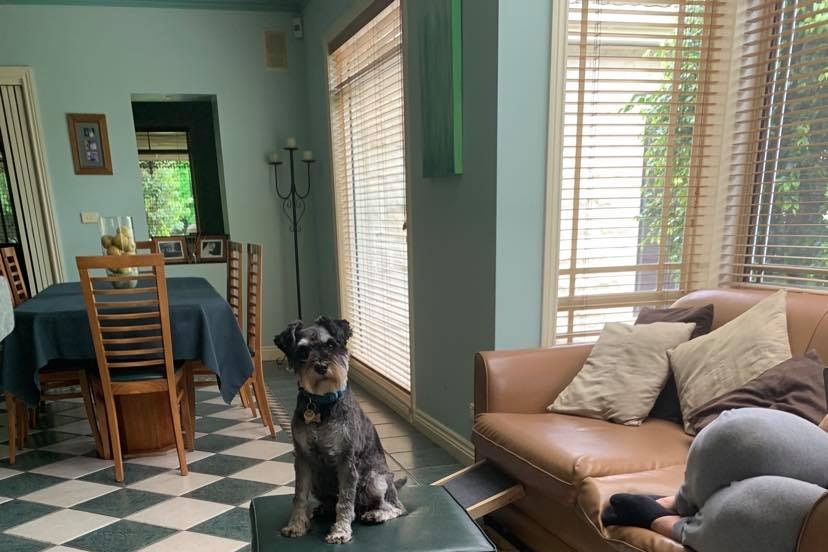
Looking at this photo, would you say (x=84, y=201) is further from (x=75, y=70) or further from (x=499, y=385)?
(x=499, y=385)

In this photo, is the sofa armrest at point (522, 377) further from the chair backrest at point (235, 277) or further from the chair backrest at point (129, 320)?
the chair backrest at point (235, 277)

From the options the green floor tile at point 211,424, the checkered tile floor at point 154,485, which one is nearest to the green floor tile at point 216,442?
the checkered tile floor at point 154,485

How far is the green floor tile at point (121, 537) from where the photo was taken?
1.92 metres

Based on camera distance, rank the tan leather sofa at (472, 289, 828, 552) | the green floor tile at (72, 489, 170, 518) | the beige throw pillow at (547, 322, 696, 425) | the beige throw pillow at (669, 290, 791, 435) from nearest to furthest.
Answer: the tan leather sofa at (472, 289, 828, 552) < the beige throw pillow at (669, 290, 791, 435) < the beige throw pillow at (547, 322, 696, 425) < the green floor tile at (72, 489, 170, 518)

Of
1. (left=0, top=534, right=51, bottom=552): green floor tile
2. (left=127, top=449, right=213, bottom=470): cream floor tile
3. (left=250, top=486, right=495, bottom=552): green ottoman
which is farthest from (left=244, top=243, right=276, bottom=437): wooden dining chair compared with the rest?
(left=250, top=486, right=495, bottom=552): green ottoman

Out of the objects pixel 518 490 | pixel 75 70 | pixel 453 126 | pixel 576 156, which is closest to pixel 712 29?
pixel 576 156

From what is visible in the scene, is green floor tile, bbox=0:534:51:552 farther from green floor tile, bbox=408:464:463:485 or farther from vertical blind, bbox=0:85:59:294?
vertical blind, bbox=0:85:59:294

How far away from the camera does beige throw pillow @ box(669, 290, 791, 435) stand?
161 centimetres

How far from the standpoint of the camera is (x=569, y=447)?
5.13 ft

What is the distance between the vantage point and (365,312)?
3.86 metres

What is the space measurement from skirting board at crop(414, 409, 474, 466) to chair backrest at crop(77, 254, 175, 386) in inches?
52.7

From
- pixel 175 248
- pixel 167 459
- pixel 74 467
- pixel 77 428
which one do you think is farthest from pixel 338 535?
pixel 175 248

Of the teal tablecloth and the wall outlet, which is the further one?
the wall outlet

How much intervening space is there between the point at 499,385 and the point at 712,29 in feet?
6.08
